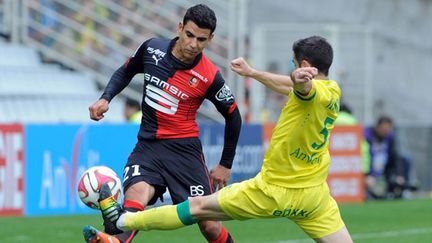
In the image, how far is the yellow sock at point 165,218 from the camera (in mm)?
8766

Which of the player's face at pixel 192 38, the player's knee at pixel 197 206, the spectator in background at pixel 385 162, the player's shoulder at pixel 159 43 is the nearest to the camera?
the player's knee at pixel 197 206

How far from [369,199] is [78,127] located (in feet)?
21.4

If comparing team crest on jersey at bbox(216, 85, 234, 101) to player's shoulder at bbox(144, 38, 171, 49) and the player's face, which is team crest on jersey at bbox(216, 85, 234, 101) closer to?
the player's face

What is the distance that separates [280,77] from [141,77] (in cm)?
1321

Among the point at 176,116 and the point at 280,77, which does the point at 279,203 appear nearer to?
the point at 280,77

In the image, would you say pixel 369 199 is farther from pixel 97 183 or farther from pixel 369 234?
pixel 97 183

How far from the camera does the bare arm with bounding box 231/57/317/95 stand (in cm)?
802

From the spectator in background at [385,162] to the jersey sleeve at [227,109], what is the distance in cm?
1138

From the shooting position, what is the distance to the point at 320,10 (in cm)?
2664

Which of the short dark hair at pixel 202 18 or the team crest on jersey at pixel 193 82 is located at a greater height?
the short dark hair at pixel 202 18

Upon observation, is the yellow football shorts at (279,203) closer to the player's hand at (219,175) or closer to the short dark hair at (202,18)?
the player's hand at (219,175)

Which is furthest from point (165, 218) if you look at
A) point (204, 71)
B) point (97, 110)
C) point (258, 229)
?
point (258, 229)

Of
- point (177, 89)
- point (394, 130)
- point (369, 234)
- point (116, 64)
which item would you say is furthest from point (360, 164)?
point (177, 89)

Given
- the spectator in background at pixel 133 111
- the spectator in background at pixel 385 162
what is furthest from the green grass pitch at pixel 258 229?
the spectator in background at pixel 385 162
